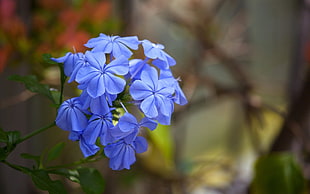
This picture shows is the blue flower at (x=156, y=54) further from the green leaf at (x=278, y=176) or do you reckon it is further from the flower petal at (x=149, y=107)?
the green leaf at (x=278, y=176)

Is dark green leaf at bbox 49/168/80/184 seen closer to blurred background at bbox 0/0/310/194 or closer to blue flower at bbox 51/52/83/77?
blue flower at bbox 51/52/83/77

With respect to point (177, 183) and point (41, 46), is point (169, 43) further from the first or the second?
point (41, 46)

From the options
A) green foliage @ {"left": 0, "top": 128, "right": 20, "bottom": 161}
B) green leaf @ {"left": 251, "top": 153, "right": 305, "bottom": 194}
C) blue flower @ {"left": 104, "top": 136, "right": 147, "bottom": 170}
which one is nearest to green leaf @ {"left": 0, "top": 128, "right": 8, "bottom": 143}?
green foliage @ {"left": 0, "top": 128, "right": 20, "bottom": 161}

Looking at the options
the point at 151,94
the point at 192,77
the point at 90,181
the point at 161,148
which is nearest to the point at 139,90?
the point at 151,94

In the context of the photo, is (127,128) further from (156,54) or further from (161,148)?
(161,148)

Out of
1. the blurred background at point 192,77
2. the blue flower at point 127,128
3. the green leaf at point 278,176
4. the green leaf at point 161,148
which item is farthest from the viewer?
the green leaf at point 161,148

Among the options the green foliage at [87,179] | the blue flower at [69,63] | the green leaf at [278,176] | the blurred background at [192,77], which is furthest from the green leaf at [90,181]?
the green leaf at [278,176]
